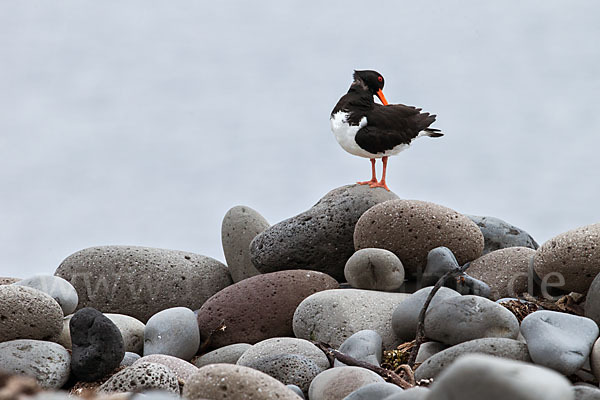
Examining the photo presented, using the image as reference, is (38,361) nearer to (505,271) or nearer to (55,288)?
(55,288)

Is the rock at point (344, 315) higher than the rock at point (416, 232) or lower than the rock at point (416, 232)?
lower

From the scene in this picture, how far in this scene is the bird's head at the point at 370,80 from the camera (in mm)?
6578

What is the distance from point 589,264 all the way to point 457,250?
3.91 ft

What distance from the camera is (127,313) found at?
22.0 ft

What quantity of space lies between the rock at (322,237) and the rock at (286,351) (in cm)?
177

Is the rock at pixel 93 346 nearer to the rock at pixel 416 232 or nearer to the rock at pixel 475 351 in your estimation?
the rock at pixel 475 351

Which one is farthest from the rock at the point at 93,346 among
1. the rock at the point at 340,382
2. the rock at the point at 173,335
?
the rock at the point at 340,382

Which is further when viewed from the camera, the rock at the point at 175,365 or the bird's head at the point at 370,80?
the bird's head at the point at 370,80

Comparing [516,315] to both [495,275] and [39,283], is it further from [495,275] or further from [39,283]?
[39,283]

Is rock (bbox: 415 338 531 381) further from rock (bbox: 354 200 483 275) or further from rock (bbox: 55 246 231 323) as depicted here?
rock (bbox: 55 246 231 323)

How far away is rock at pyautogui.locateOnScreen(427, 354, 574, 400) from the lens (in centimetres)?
142

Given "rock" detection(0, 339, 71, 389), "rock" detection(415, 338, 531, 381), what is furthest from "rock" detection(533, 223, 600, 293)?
"rock" detection(0, 339, 71, 389)

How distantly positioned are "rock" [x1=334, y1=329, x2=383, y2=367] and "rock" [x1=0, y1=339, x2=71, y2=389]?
1.67 m

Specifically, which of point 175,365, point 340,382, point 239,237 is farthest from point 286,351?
point 239,237
